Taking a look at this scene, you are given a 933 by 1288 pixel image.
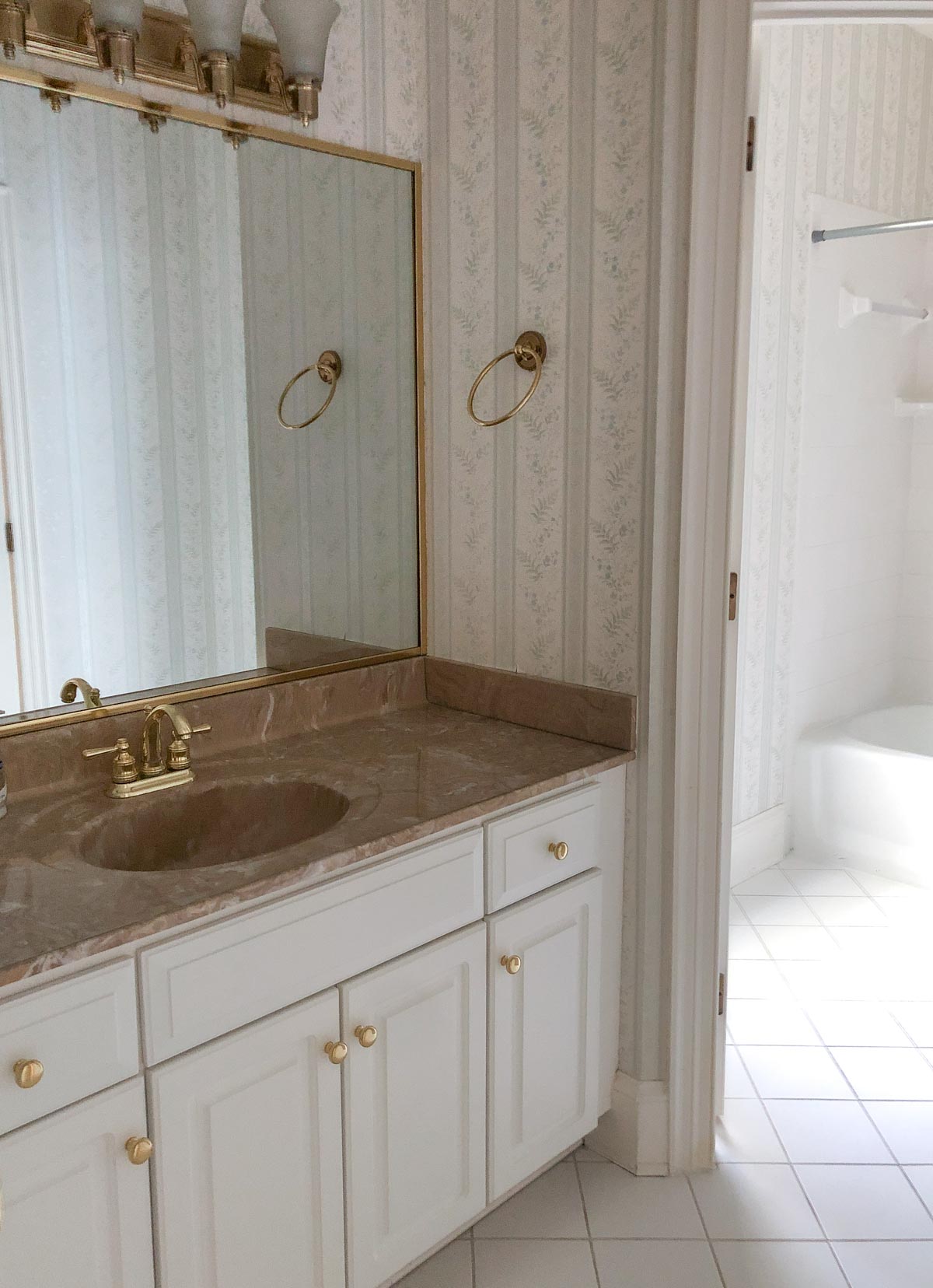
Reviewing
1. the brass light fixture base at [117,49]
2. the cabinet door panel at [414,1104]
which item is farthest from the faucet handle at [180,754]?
the brass light fixture base at [117,49]

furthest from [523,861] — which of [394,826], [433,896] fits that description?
[394,826]

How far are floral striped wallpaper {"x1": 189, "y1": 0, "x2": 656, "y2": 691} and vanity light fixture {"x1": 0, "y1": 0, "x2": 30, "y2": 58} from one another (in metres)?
0.43

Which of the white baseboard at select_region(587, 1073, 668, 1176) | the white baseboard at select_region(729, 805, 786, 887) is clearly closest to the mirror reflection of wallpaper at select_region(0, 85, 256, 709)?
the white baseboard at select_region(587, 1073, 668, 1176)

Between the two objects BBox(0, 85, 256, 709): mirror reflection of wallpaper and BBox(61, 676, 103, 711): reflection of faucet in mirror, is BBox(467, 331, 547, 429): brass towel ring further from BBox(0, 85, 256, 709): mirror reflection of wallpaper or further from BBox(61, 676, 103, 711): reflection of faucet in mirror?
BBox(61, 676, 103, 711): reflection of faucet in mirror

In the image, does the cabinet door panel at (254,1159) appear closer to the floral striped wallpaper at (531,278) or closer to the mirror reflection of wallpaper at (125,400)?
the mirror reflection of wallpaper at (125,400)

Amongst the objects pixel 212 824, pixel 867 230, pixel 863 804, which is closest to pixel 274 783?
pixel 212 824

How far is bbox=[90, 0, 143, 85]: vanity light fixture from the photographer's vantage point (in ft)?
5.35

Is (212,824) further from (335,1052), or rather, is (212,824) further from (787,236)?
(787,236)

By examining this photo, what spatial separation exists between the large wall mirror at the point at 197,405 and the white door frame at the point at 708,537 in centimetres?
64

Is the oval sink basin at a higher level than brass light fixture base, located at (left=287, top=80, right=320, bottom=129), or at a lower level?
lower

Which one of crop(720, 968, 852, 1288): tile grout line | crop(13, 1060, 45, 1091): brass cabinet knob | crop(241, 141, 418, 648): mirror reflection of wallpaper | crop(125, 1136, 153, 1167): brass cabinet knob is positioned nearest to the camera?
crop(13, 1060, 45, 1091): brass cabinet knob

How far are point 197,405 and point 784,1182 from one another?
176cm

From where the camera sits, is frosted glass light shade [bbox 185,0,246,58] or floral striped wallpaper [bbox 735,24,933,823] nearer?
frosted glass light shade [bbox 185,0,246,58]

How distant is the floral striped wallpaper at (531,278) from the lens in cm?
189
